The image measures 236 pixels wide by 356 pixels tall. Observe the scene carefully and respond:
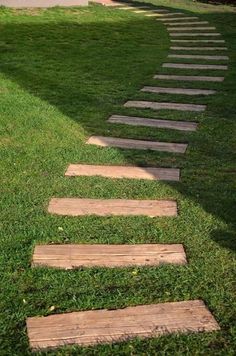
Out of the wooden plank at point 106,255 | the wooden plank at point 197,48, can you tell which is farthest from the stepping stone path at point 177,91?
the wooden plank at point 106,255

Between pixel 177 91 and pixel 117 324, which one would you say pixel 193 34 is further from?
pixel 117 324

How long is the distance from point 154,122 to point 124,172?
1562mm

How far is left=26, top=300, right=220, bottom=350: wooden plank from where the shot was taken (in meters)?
2.87

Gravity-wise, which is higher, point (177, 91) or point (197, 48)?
point (177, 91)

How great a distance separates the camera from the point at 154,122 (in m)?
6.46

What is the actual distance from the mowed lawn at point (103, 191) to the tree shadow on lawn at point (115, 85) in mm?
21

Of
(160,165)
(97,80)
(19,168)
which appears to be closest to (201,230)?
(160,165)

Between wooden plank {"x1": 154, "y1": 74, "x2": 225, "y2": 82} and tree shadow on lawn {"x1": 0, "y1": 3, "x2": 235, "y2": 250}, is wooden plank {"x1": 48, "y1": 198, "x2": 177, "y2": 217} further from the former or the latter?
wooden plank {"x1": 154, "y1": 74, "x2": 225, "y2": 82}

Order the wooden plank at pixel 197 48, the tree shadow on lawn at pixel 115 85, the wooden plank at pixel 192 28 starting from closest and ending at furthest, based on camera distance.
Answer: the tree shadow on lawn at pixel 115 85, the wooden plank at pixel 197 48, the wooden plank at pixel 192 28

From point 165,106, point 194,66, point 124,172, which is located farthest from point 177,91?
point 124,172

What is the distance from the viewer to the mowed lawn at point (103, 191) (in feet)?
10.3

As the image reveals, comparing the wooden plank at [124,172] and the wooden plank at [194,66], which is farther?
Result: the wooden plank at [194,66]

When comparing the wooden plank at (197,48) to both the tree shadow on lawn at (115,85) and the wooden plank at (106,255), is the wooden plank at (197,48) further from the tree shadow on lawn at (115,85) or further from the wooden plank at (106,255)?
the wooden plank at (106,255)

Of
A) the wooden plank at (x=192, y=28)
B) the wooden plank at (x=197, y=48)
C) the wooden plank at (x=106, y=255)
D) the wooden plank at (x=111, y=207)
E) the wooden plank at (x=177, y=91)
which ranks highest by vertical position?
the wooden plank at (x=106, y=255)
